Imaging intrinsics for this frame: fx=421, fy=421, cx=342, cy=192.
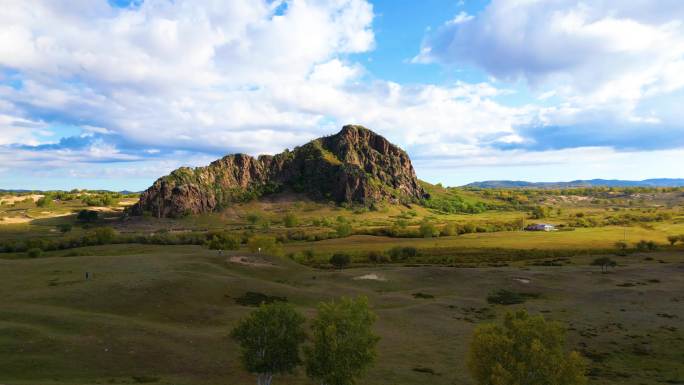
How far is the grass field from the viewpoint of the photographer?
41844mm

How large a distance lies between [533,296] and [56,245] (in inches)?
5730

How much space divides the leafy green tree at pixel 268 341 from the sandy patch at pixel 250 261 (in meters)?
58.0

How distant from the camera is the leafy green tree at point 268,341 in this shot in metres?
37.3

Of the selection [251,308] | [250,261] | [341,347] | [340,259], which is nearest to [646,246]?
[340,259]

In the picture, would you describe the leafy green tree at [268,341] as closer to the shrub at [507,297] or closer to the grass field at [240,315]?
the grass field at [240,315]

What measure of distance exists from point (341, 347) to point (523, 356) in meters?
14.5

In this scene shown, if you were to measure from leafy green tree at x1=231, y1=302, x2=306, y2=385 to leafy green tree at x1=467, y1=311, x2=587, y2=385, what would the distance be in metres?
15.9

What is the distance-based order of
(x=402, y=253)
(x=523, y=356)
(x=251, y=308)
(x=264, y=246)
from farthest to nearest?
(x=402, y=253) < (x=264, y=246) < (x=251, y=308) < (x=523, y=356)

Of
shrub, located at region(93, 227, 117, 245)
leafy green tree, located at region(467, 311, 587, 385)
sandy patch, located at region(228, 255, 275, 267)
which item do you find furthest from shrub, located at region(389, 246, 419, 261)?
leafy green tree, located at region(467, 311, 587, 385)

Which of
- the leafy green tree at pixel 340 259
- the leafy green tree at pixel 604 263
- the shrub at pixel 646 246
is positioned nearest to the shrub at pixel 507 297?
the leafy green tree at pixel 604 263

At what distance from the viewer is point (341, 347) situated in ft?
118

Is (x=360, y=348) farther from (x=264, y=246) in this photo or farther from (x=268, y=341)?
(x=264, y=246)

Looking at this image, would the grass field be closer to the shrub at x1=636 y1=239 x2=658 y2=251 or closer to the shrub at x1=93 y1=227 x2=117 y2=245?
the shrub at x1=636 y1=239 x2=658 y2=251

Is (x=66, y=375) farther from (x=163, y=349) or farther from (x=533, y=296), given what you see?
(x=533, y=296)
